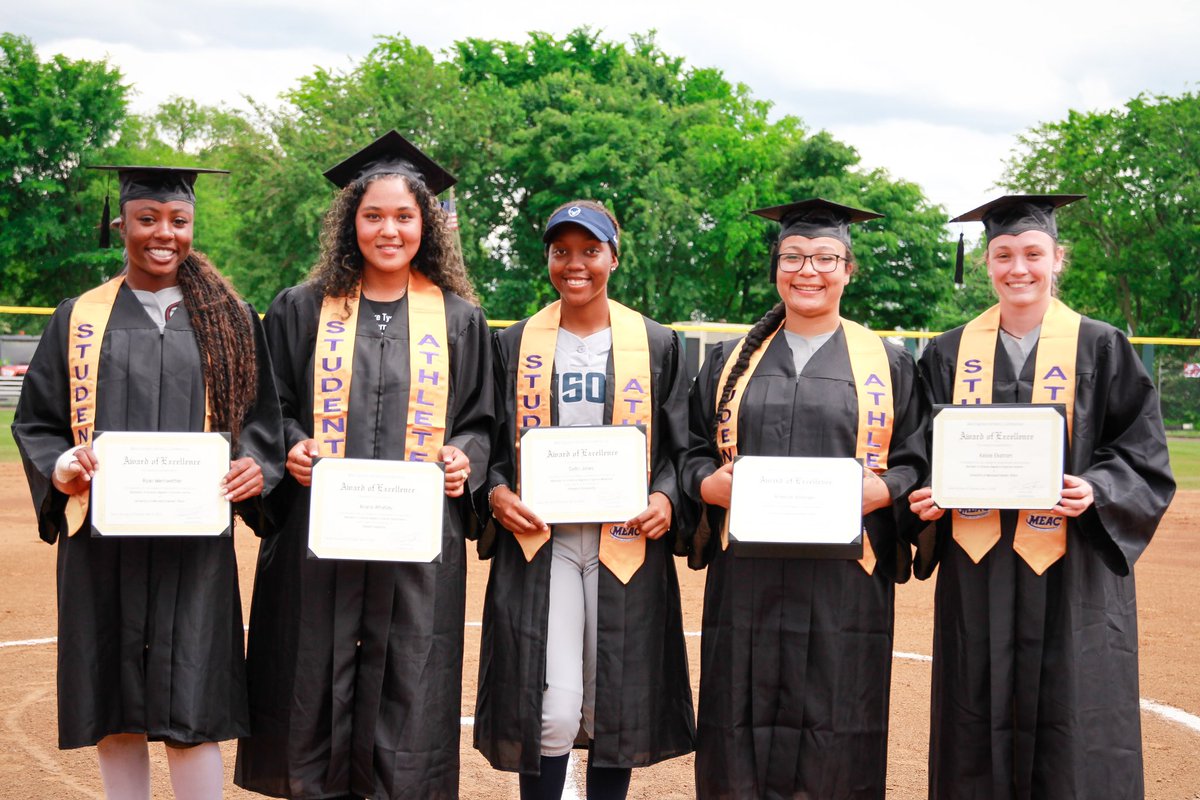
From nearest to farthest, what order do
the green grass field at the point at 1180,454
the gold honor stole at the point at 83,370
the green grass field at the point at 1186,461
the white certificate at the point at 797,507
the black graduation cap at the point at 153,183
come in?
the white certificate at the point at 797,507
the gold honor stole at the point at 83,370
the black graduation cap at the point at 153,183
the green grass field at the point at 1186,461
the green grass field at the point at 1180,454

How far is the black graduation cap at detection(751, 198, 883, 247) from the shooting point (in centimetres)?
379

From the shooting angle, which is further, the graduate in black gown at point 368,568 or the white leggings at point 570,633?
the white leggings at point 570,633

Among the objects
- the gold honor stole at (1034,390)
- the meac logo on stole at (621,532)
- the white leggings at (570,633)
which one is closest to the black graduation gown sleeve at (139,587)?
the white leggings at (570,633)

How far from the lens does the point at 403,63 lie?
34.2m

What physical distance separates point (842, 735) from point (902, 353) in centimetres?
125

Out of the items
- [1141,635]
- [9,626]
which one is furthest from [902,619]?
[9,626]

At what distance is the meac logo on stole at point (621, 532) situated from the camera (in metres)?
3.73

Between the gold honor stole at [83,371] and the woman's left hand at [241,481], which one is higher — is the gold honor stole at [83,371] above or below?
above

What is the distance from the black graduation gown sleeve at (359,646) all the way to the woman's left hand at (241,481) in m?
0.19

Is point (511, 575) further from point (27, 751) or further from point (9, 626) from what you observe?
point (9, 626)

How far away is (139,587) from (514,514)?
46.1 inches

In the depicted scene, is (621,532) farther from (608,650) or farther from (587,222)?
(587,222)

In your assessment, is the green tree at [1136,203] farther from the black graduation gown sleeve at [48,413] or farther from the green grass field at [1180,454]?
the black graduation gown sleeve at [48,413]

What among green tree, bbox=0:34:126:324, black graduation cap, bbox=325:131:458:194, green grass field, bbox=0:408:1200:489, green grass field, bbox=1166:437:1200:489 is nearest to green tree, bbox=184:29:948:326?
green tree, bbox=0:34:126:324
